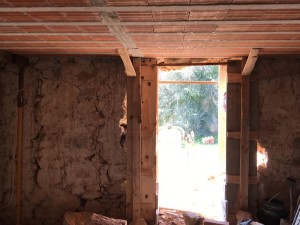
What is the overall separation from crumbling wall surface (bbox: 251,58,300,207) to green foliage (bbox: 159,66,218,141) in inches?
382

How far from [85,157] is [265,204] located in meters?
2.42

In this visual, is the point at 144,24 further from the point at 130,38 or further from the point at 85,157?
the point at 85,157

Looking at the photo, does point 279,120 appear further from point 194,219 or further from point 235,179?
point 194,219

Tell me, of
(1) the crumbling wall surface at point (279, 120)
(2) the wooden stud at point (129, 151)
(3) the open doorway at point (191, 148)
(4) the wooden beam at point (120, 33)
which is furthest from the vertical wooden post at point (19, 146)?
(1) the crumbling wall surface at point (279, 120)

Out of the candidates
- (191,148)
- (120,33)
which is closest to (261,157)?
Result: (120,33)

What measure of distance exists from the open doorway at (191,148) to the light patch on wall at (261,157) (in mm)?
756

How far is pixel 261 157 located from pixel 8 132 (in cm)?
347

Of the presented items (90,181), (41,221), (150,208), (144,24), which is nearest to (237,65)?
(144,24)

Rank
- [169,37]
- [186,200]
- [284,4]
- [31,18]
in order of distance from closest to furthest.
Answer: [284,4] → [31,18] → [169,37] → [186,200]

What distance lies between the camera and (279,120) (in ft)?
11.4

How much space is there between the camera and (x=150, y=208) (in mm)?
3643

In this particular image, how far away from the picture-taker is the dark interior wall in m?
3.59

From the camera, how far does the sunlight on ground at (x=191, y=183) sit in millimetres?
4543

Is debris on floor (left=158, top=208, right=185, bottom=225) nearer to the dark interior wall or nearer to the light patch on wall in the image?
the dark interior wall
